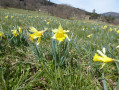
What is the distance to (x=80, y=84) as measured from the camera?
0.78 meters

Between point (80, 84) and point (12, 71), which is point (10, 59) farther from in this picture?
point (80, 84)

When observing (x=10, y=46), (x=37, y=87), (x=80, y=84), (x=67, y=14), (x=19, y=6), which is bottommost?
(x=37, y=87)

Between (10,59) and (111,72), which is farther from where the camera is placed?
(10,59)

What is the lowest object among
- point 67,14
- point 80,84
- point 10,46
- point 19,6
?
point 80,84

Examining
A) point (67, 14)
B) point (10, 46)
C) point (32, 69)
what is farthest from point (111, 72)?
point (67, 14)

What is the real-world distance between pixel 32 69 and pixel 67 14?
26.0 metres

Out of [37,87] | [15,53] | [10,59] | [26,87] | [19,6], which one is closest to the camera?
[26,87]

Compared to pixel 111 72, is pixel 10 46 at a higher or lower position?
higher

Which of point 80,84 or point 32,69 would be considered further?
point 32,69

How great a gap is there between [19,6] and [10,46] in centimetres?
4502

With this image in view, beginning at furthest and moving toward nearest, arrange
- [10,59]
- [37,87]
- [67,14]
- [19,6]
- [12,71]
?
[19,6] < [67,14] < [10,59] < [12,71] < [37,87]

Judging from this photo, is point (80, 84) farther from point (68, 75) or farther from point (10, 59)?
point (10, 59)

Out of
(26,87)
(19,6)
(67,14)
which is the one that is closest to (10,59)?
(26,87)

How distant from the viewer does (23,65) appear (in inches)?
44.1
